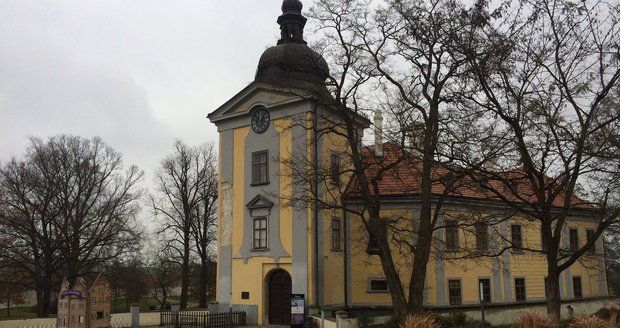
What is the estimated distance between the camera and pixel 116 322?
28.2 meters

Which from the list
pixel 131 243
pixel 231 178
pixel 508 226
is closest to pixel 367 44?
pixel 231 178

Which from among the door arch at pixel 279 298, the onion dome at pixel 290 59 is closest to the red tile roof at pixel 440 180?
the door arch at pixel 279 298

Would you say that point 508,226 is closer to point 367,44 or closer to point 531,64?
point 367,44

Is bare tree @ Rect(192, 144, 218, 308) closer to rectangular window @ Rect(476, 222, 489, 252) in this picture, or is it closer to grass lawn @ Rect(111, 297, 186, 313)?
grass lawn @ Rect(111, 297, 186, 313)

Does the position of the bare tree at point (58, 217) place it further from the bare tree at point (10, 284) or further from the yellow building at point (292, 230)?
the yellow building at point (292, 230)

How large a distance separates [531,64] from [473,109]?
72.7 inches

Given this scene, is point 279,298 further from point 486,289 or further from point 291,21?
point 291,21

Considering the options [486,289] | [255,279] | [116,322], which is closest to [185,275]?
[116,322]

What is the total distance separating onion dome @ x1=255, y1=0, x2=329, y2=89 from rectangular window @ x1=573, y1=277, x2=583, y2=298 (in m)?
17.8

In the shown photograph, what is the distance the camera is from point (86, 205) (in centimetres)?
4112

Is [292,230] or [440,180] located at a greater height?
[440,180]

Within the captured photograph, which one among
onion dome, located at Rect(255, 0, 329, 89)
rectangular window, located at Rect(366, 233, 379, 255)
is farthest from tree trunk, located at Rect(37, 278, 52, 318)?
rectangular window, located at Rect(366, 233, 379, 255)

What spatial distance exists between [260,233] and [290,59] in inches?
327

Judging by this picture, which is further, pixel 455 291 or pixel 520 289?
pixel 520 289
